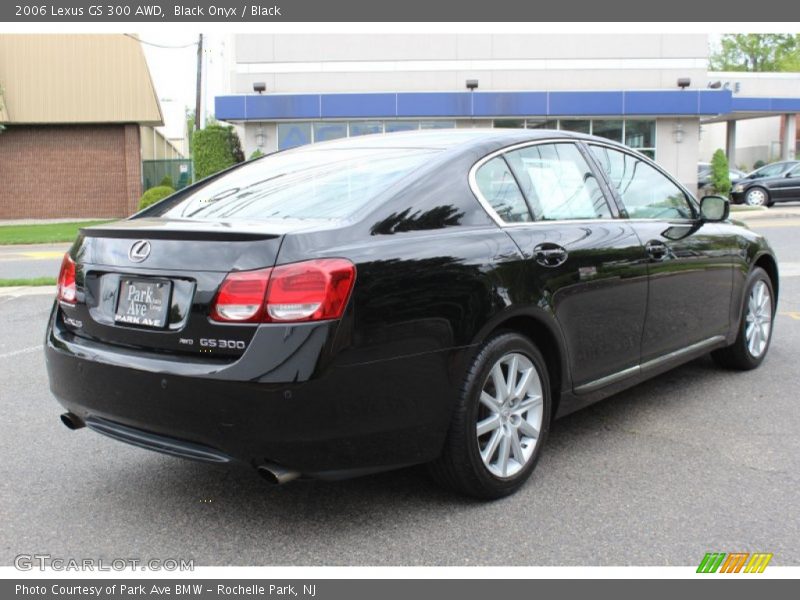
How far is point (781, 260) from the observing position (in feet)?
41.2

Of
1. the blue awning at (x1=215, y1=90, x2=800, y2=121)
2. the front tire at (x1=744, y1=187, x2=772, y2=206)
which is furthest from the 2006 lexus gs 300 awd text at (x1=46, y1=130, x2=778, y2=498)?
the front tire at (x1=744, y1=187, x2=772, y2=206)

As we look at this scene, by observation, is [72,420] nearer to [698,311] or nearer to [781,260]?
[698,311]

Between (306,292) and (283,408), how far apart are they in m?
0.43

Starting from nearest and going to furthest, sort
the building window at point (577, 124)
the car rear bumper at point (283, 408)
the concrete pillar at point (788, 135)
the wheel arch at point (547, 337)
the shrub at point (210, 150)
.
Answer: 1. the car rear bumper at point (283, 408)
2. the wheel arch at point (547, 337)
3. the shrub at point (210, 150)
4. the building window at point (577, 124)
5. the concrete pillar at point (788, 135)

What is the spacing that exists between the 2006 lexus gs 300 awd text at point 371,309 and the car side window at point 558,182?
0.04 feet

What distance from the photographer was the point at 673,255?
489 centimetres

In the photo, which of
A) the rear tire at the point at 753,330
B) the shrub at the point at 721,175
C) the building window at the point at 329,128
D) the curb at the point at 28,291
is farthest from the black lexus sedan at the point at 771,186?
the curb at the point at 28,291

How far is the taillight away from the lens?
3.07 meters

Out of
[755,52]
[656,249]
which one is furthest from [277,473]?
[755,52]

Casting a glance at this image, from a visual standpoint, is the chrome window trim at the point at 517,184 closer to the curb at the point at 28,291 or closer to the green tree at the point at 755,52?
the curb at the point at 28,291

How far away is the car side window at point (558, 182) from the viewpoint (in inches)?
165

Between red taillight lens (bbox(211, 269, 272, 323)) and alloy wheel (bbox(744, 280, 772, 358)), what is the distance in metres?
4.05

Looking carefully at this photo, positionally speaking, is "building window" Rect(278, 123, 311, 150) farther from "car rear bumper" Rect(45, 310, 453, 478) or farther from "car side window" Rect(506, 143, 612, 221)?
"car rear bumper" Rect(45, 310, 453, 478)

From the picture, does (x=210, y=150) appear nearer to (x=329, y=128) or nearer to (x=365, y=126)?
(x=329, y=128)
